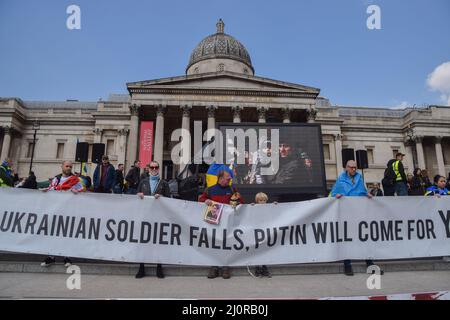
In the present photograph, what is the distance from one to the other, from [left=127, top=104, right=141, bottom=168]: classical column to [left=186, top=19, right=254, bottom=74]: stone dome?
51.7 feet

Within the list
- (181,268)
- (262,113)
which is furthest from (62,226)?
(262,113)

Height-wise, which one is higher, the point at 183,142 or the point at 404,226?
the point at 183,142

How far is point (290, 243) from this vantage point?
4.97 metres

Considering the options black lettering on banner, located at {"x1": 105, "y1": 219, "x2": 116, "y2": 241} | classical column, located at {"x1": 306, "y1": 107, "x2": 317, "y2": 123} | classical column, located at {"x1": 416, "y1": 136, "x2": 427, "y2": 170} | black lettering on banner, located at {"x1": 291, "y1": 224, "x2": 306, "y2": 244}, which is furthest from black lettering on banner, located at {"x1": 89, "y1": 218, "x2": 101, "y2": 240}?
classical column, located at {"x1": 416, "y1": 136, "x2": 427, "y2": 170}

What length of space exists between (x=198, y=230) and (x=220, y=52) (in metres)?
40.9

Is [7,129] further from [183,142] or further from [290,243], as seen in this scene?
[290,243]

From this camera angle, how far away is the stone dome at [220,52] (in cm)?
4156

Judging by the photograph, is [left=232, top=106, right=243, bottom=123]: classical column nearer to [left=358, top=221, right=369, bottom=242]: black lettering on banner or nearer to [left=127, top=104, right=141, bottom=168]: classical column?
[left=127, top=104, right=141, bottom=168]: classical column

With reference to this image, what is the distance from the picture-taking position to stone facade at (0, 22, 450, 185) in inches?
1191

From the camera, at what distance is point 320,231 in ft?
16.5

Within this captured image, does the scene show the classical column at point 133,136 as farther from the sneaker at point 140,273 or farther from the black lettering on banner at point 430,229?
the black lettering on banner at point 430,229

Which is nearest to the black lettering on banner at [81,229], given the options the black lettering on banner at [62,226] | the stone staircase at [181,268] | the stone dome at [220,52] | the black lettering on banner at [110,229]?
the black lettering on banner at [62,226]

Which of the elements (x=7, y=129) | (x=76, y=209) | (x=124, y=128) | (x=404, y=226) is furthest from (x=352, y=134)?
(x=7, y=129)
